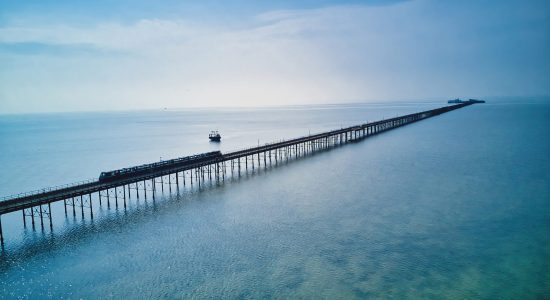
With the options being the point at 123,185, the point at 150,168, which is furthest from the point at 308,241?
the point at 150,168

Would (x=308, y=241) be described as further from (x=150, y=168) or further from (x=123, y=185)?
(x=150, y=168)

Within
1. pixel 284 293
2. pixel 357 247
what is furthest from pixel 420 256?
pixel 284 293

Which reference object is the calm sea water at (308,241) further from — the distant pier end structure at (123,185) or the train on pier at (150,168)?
the train on pier at (150,168)

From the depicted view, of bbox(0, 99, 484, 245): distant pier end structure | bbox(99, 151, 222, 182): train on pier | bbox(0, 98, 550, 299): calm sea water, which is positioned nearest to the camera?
bbox(0, 98, 550, 299): calm sea water

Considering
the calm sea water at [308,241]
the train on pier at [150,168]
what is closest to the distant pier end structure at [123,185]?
the train on pier at [150,168]

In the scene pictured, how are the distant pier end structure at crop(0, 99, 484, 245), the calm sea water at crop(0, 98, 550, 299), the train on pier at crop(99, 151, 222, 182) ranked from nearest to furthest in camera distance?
the calm sea water at crop(0, 98, 550, 299) → the distant pier end structure at crop(0, 99, 484, 245) → the train on pier at crop(99, 151, 222, 182)

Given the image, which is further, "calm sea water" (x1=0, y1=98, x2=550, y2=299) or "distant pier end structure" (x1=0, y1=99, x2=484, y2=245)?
"distant pier end structure" (x1=0, y1=99, x2=484, y2=245)

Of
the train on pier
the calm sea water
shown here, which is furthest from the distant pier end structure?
the calm sea water

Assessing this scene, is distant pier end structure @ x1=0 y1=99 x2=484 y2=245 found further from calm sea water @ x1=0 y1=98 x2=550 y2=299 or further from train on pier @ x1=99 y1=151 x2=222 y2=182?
calm sea water @ x1=0 y1=98 x2=550 y2=299

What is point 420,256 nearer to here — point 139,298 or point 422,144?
point 139,298
